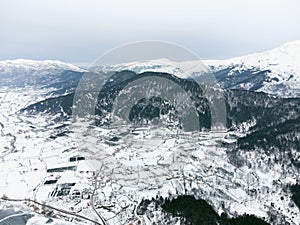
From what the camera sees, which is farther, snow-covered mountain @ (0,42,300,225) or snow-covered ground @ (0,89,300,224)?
snow-covered ground @ (0,89,300,224)

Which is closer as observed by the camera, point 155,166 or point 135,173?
point 135,173

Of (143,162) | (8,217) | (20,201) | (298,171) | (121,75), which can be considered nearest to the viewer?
(8,217)

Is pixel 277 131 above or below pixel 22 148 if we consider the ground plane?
above

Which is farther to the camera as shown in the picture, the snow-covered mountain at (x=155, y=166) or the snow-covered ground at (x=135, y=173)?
the snow-covered ground at (x=135, y=173)

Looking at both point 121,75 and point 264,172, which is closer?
point 264,172

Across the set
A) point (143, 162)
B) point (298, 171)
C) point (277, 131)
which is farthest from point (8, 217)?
point (277, 131)

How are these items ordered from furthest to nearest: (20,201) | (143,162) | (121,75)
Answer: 1. (121,75)
2. (143,162)
3. (20,201)

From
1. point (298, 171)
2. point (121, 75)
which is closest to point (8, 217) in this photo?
point (298, 171)

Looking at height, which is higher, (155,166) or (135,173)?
(155,166)

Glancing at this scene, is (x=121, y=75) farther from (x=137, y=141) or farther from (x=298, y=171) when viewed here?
(x=298, y=171)

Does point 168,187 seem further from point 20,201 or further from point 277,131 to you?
point 277,131
